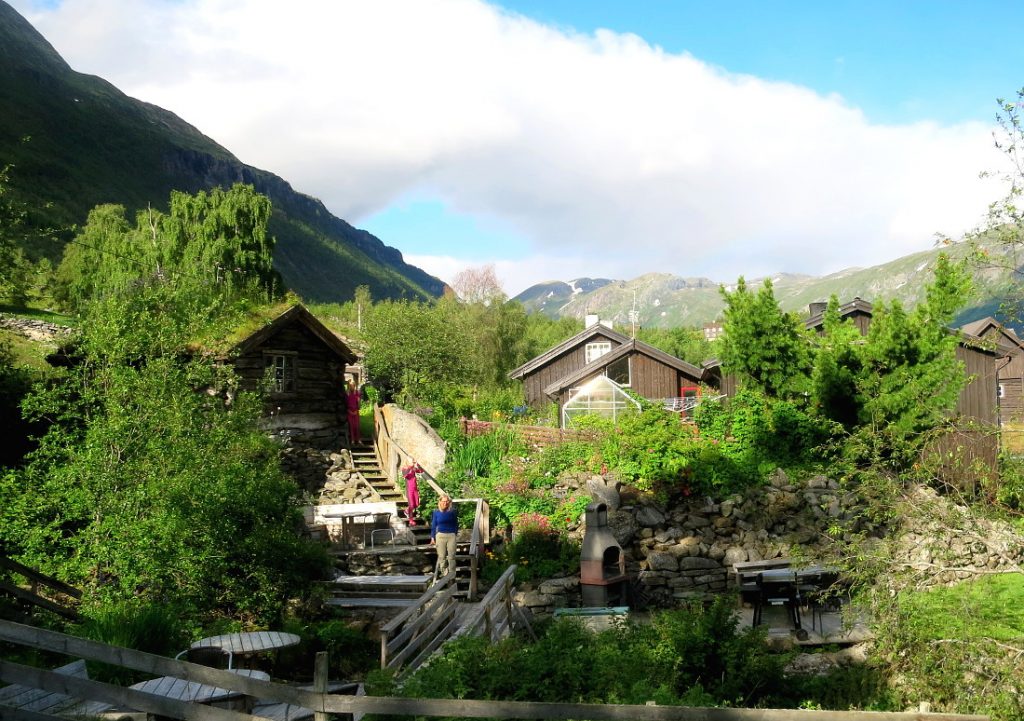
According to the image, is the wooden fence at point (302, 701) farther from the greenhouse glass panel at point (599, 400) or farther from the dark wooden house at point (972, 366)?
the dark wooden house at point (972, 366)

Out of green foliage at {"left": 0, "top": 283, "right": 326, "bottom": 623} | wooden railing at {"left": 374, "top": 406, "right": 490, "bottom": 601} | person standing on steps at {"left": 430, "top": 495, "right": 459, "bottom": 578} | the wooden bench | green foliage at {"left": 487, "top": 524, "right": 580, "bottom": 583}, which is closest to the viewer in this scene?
green foliage at {"left": 0, "top": 283, "right": 326, "bottom": 623}

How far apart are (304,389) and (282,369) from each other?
0.88 meters

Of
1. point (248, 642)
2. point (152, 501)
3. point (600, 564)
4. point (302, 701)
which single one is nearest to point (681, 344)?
point (600, 564)

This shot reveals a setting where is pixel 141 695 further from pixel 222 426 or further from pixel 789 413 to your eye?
pixel 789 413

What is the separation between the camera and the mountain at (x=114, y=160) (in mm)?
103438

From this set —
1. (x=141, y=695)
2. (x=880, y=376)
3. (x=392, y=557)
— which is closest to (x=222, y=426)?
(x=392, y=557)

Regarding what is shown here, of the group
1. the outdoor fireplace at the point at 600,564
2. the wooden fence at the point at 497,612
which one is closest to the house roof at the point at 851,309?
the outdoor fireplace at the point at 600,564

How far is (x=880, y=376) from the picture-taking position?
848 inches

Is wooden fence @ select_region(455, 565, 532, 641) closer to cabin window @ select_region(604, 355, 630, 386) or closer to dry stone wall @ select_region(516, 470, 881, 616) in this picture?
dry stone wall @ select_region(516, 470, 881, 616)

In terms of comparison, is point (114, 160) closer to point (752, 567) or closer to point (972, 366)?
point (972, 366)

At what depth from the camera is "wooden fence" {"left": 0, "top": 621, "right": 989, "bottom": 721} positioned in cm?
443

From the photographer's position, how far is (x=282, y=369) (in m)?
23.4

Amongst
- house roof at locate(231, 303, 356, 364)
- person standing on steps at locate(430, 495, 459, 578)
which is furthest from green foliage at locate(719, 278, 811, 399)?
person standing on steps at locate(430, 495, 459, 578)

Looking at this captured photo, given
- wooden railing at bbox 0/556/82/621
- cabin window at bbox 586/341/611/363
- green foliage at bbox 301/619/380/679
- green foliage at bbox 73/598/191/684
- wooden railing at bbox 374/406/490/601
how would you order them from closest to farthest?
green foliage at bbox 73/598/191/684, wooden railing at bbox 0/556/82/621, green foliage at bbox 301/619/380/679, wooden railing at bbox 374/406/490/601, cabin window at bbox 586/341/611/363
